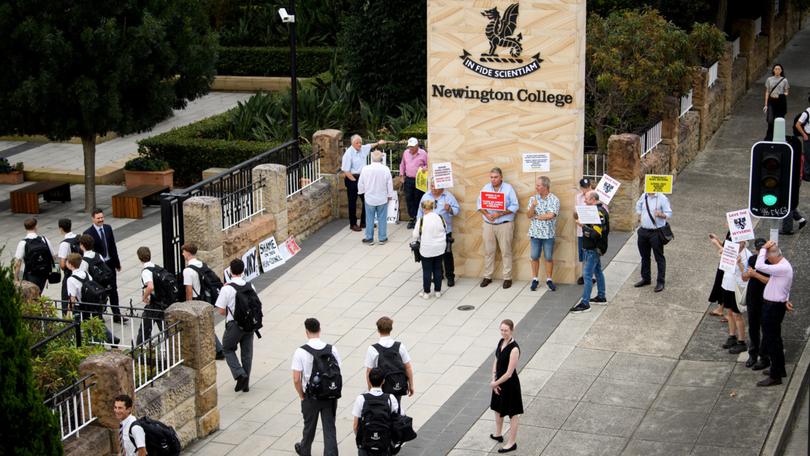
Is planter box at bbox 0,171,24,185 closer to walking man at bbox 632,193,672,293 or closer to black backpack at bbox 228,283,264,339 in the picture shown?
black backpack at bbox 228,283,264,339

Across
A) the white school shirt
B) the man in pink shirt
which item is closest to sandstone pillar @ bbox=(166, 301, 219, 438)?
the white school shirt

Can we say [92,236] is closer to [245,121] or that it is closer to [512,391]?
[512,391]

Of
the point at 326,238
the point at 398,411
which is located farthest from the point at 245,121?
the point at 398,411

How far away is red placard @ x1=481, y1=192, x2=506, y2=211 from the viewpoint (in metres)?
18.5

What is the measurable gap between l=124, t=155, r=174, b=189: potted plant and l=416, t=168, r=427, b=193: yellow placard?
7.45 m

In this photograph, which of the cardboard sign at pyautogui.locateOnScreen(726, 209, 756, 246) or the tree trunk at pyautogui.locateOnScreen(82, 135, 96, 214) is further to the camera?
the tree trunk at pyautogui.locateOnScreen(82, 135, 96, 214)

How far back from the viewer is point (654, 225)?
58.9ft

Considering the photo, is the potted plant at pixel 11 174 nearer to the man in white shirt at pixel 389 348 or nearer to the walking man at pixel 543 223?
the walking man at pixel 543 223

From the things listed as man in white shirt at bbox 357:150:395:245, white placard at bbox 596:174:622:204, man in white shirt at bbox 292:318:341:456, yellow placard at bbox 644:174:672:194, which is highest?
yellow placard at bbox 644:174:672:194

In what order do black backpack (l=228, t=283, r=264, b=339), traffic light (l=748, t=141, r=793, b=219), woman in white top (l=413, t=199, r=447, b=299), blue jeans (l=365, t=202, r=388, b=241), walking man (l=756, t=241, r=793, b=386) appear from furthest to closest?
1. blue jeans (l=365, t=202, r=388, b=241)
2. woman in white top (l=413, t=199, r=447, b=299)
3. black backpack (l=228, t=283, r=264, b=339)
4. walking man (l=756, t=241, r=793, b=386)
5. traffic light (l=748, t=141, r=793, b=219)

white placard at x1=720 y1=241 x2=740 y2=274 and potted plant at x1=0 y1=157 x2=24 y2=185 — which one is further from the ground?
white placard at x1=720 y1=241 x2=740 y2=274

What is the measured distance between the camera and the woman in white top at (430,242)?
1802 centimetres

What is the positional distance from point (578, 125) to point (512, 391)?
6164 millimetres

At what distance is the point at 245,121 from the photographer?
2777 cm
